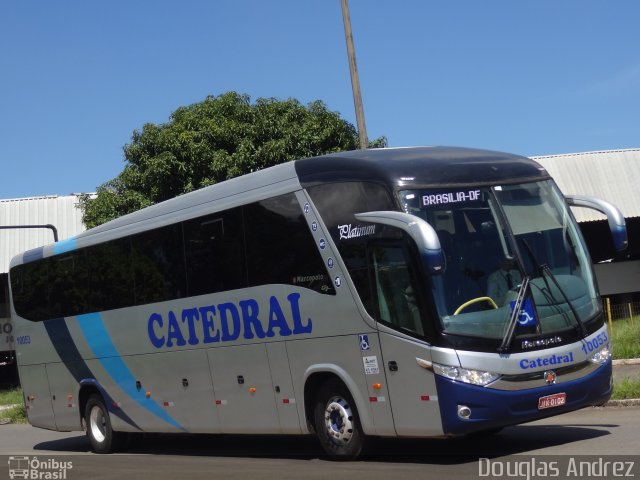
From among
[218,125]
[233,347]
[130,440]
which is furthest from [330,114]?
[233,347]

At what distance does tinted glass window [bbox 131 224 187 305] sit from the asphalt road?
2413 mm

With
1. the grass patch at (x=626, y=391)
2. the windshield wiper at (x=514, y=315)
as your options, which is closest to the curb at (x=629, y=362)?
the grass patch at (x=626, y=391)

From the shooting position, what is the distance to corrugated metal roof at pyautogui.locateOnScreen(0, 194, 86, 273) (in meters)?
39.6

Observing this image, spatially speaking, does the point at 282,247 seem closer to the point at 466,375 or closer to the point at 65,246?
the point at 466,375

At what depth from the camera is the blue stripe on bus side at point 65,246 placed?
17.3 metres

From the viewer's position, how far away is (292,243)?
1198cm

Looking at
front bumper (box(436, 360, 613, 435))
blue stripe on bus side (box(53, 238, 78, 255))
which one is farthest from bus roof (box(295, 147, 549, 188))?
blue stripe on bus side (box(53, 238, 78, 255))

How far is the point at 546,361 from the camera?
10.4 m

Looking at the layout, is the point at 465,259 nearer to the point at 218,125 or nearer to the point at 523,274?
the point at 523,274

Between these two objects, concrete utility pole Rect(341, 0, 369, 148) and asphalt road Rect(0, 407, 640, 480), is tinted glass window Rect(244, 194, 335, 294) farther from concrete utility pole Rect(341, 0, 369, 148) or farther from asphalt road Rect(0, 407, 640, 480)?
concrete utility pole Rect(341, 0, 369, 148)

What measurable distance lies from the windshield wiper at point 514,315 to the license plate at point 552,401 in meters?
0.74

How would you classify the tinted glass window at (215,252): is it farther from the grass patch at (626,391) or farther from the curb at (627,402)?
the grass patch at (626,391)

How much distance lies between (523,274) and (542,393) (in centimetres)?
124

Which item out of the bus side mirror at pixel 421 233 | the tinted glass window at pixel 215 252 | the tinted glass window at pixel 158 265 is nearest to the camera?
the bus side mirror at pixel 421 233
